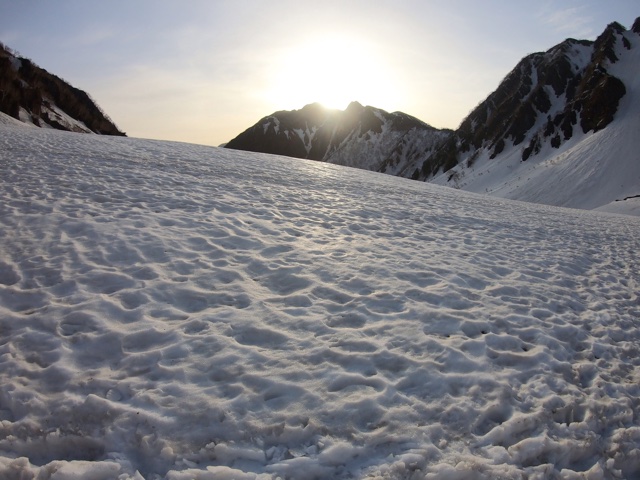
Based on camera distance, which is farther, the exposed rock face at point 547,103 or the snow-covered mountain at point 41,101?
the exposed rock face at point 547,103

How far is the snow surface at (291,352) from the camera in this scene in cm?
353

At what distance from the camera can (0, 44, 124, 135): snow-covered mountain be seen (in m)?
39.1

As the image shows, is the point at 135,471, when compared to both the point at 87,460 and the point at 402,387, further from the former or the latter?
the point at 402,387

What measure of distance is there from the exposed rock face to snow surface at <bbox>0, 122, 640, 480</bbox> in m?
64.9

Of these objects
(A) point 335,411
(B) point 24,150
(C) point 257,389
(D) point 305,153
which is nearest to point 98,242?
(C) point 257,389

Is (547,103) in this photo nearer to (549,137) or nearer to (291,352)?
(549,137)

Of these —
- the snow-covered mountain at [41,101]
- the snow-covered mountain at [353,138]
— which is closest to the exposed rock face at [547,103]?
the snow-covered mountain at [353,138]

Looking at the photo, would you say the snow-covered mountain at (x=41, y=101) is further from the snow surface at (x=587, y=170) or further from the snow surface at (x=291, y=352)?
the snow surface at (x=587, y=170)

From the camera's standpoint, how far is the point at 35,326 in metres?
4.95

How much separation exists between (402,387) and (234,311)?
2.54 meters

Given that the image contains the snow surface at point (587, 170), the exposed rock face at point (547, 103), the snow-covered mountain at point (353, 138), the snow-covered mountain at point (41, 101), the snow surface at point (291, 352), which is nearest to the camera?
the snow surface at point (291, 352)

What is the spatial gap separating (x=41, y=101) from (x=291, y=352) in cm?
5238

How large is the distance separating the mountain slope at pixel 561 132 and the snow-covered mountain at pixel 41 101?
177 feet

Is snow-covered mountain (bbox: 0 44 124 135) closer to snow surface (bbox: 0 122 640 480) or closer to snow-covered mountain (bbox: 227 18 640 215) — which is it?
snow surface (bbox: 0 122 640 480)
